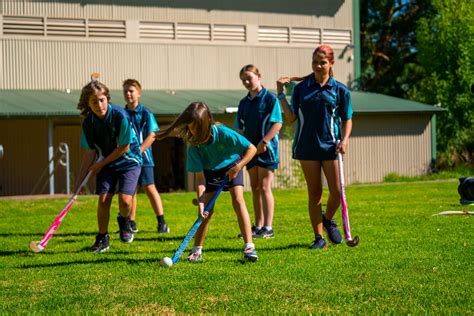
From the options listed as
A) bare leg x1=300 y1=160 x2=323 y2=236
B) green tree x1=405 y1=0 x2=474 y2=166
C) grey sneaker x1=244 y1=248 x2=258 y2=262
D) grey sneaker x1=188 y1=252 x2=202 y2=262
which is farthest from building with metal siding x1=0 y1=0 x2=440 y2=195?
grey sneaker x1=244 y1=248 x2=258 y2=262

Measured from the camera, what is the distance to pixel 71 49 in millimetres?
25438

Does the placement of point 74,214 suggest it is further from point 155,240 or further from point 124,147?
point 124,147

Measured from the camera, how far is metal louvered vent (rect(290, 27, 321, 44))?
2911 centimetres

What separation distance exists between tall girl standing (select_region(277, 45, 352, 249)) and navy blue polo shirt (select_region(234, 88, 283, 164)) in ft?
4.24

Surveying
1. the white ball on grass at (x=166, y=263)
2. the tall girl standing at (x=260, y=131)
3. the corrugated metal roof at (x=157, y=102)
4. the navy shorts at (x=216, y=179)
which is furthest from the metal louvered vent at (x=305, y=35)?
the white ball on grass at (x=166, y=263)

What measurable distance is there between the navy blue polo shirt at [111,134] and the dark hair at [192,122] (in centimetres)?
140

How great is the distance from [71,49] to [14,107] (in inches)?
151

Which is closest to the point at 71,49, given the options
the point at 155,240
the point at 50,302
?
the point at 155,240

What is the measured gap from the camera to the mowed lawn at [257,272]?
6.10 m

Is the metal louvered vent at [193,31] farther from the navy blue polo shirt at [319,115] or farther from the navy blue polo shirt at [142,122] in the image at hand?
the navy blue polo shirt at [319,115]

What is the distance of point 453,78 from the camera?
31.3m

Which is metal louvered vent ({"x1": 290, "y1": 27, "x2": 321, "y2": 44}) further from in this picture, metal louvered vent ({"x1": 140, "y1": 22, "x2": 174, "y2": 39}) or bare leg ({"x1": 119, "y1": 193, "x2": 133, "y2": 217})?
Result: bare leg ({"x1": 119, "y1": 193, "x2": 133, "y2": 217})

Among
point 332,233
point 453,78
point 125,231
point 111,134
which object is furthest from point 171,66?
point 332,233

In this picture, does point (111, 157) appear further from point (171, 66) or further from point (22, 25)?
point (171, 66)
